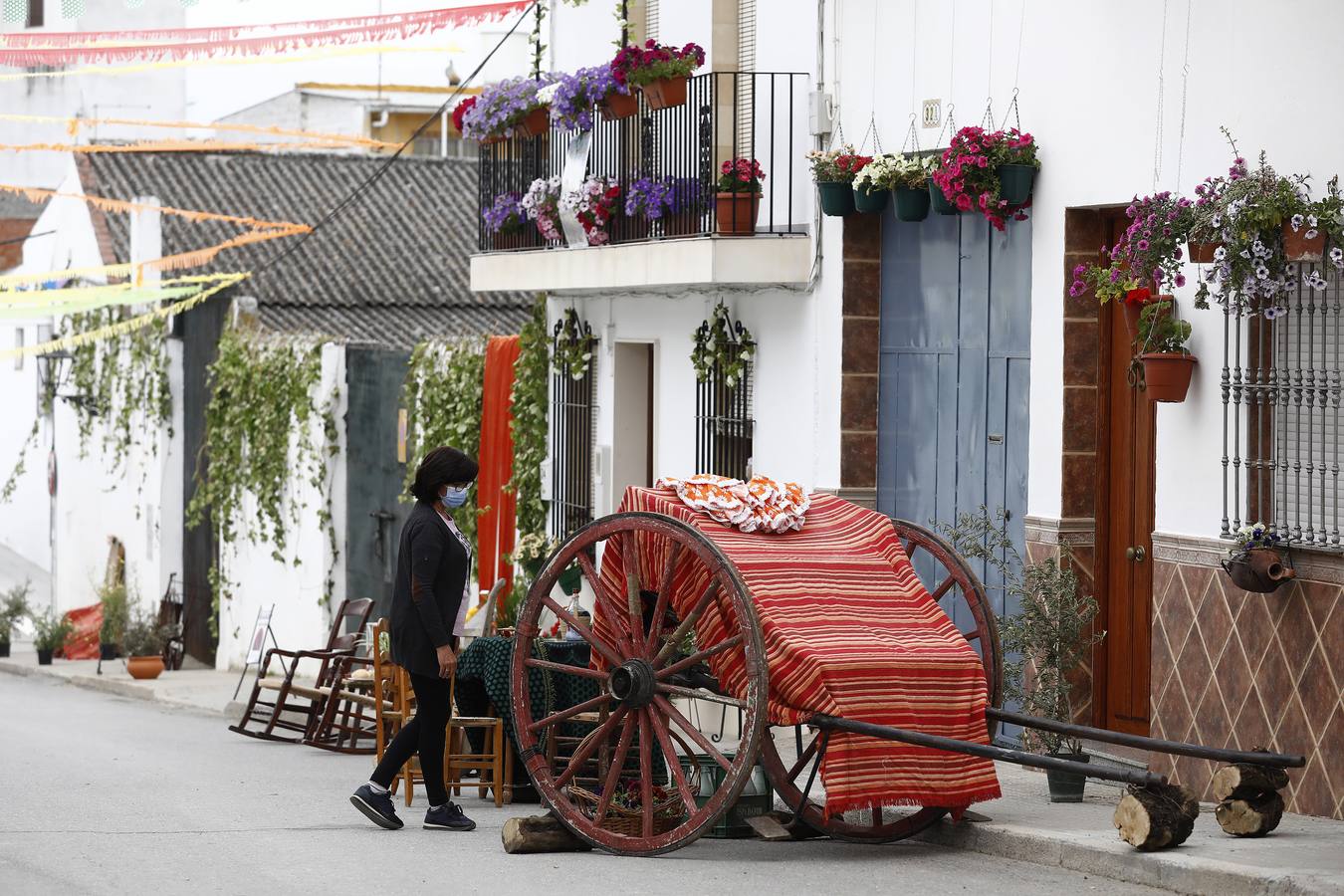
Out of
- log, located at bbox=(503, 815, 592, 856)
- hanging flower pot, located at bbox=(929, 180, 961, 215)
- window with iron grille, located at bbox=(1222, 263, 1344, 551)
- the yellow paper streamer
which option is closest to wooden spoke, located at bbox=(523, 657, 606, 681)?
log, located at bbox=(503, 815, 592, 856)

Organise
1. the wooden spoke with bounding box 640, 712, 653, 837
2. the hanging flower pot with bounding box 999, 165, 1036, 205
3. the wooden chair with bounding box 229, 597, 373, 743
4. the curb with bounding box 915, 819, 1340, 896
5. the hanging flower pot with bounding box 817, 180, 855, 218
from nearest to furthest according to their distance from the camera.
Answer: the curb with bounding box 915, 819, 1340, 896 < the wooden spoke with bounding box 640, 712, 653, 837 < the hanging flower pot with bounding box 999, 165, 1036, 205 < the hanging flower pot with bounding box 817, 180, 855, 218 < the wooden chair with bounding box 229, 597, 373, 743

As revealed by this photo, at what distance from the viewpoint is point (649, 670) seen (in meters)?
9.12

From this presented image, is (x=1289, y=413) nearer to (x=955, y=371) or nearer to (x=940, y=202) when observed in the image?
(x=940, y=202)

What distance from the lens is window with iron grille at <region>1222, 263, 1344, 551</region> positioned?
31.2 feet

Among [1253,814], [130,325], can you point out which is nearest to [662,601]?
[1253,814]

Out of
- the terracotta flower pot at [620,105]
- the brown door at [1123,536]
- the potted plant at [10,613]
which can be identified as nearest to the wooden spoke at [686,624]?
the brown door at [1123,536]

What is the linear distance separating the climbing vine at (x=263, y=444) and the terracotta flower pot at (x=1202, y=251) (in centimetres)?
1318

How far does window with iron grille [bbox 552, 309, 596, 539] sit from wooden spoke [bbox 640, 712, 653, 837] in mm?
8520

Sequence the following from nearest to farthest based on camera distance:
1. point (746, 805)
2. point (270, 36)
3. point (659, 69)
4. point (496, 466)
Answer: point (746, 805) → point (659, 69) → point (270, 36) → point (496, 466)

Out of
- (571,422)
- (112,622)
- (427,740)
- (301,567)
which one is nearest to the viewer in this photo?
(427,740)

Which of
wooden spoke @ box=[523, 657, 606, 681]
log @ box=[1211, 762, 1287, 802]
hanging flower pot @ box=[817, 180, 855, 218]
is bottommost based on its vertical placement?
log @ box=[1211, 762, 1287, 802]

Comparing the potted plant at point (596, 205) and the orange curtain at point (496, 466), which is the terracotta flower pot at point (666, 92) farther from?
the orange curtain at point (496, 466)

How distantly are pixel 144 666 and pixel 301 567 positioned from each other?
9.17 feet

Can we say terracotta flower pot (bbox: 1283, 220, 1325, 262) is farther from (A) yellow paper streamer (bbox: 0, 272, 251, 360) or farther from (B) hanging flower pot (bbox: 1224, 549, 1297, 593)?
(A) yellow paper streamer (bbox: 0, 272, 251, 360)
